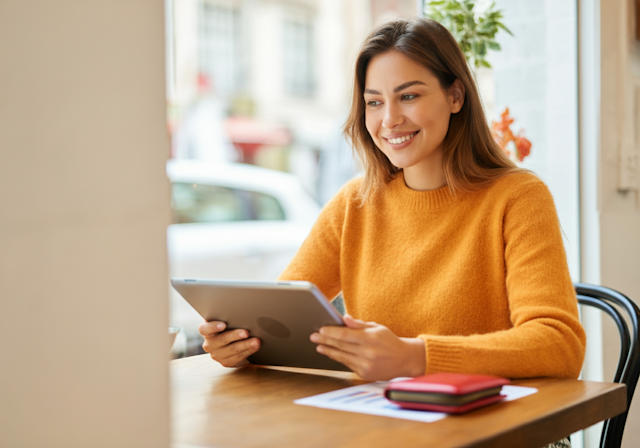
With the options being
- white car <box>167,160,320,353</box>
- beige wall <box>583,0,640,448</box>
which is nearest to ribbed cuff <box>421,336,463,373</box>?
beige wall <box>583,0,640,448</box>

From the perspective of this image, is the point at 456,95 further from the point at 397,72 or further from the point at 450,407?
the point at 450,407

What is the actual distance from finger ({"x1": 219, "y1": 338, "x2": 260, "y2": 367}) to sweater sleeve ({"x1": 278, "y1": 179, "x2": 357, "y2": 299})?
0.38 m

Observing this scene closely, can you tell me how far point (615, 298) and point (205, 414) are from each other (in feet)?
3.01

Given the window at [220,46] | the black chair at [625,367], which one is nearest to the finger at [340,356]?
the black chair at [625,367]

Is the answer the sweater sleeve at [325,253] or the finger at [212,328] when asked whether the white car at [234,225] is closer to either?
the sweater sleeve at [325,253]

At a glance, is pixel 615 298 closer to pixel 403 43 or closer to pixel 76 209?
pixel 403 43

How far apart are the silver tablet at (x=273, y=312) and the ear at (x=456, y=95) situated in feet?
2.26

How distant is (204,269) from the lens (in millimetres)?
4180

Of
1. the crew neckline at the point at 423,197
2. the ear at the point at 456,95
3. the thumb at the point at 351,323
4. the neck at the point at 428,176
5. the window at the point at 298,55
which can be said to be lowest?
the thumb at the point at 351,323

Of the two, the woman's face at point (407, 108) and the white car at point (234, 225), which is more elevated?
the woman's face at point (407, 108)

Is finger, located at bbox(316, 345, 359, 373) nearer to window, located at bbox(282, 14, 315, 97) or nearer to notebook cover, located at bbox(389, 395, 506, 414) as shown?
notebook cover, located at bbox(389, 395, 506, 414)

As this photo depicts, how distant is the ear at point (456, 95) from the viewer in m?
1.51

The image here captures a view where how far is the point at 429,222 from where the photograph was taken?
1480mm

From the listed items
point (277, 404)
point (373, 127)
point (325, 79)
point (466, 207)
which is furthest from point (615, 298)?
point (325, 79)
